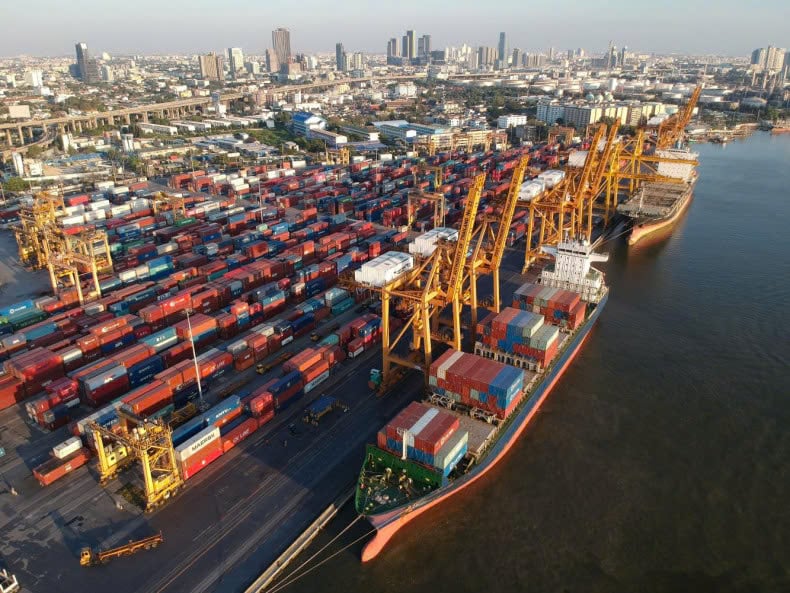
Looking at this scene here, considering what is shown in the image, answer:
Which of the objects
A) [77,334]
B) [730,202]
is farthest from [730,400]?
[730,202]

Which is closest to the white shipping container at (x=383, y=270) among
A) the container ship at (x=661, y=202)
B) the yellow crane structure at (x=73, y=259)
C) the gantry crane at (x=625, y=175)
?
the yellow crane structure at (x=73, y=259)

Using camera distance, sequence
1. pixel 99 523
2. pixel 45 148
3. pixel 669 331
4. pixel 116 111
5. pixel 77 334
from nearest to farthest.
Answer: pixel 99 523 → pixel 77 334 → pixel 669 331 → pixel 45 148 → pixel 116 111

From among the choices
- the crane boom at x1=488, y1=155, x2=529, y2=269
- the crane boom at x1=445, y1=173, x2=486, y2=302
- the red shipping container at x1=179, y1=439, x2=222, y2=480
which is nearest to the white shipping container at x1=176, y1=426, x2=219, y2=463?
the red shipping container at x1=179, y1=439, x2=222, y2=480

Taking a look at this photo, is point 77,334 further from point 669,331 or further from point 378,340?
point 669,331

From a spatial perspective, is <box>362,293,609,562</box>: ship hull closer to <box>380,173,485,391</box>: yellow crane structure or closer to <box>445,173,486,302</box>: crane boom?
<box>380,173,485,391</box>: yellow crane structure

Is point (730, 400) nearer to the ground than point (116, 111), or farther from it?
nearer to the ground

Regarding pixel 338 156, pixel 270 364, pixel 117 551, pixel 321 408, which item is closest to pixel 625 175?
pixel 270 364
